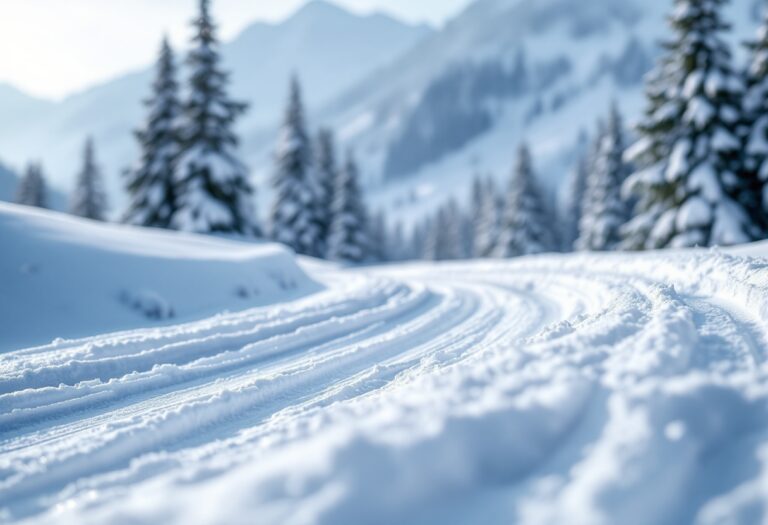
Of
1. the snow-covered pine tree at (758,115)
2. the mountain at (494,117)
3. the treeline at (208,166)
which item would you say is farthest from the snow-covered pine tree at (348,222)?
the mountain at (494,117)

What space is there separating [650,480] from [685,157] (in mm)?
15008

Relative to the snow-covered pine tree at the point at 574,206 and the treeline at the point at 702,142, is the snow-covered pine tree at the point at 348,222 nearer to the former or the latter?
the treeline at the point at 702,142

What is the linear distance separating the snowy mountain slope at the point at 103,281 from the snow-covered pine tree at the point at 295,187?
16794mm

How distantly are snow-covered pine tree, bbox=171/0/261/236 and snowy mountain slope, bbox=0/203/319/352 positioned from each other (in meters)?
9.38

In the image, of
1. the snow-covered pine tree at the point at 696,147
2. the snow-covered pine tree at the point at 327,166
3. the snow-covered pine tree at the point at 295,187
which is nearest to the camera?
the snow-covered pine tree at the point at 696,147

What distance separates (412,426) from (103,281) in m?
6.94

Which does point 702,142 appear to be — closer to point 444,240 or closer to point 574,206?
point 574,206

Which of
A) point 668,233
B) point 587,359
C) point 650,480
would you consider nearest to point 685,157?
point 668,233

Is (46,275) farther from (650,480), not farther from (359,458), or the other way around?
(650,480)

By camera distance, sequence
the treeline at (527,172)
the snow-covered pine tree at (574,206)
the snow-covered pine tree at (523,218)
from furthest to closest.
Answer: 1. the snow-covered pine tree at (574,206)
2. the snow-covered pine tree at (523,218)
3. the treeline at (527,172)

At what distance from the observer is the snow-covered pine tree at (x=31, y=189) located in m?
34.6

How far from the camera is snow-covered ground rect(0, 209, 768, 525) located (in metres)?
1.97

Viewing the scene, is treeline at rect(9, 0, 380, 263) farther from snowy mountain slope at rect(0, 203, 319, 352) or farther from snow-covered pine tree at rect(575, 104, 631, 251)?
snow-covered pine tree at rect(575, 104, 631, 251)

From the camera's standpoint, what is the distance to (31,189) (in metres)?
34.9
